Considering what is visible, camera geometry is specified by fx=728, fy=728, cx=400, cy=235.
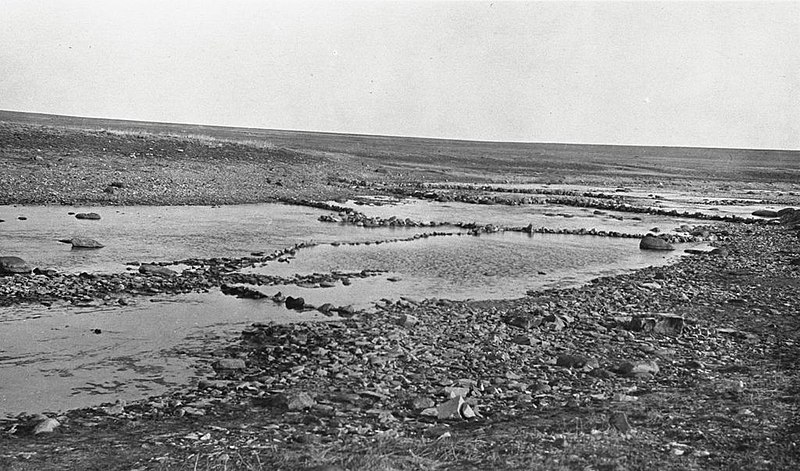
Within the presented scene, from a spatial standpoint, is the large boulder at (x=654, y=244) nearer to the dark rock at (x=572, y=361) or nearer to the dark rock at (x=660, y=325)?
the dark rock at (x=660, y=325)

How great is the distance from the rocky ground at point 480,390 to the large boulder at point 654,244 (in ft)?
22.6

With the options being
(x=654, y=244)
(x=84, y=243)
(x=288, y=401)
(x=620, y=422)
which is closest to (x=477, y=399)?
(x=620, y=422)

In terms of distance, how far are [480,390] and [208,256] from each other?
11661 mm

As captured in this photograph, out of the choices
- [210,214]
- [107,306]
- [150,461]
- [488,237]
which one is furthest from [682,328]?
[210,214]

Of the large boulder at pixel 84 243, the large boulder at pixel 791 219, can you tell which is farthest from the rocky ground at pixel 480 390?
the large boulder at pixel 791 219

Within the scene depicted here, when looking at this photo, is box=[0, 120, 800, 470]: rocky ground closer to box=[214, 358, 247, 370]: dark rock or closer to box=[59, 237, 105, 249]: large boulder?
box=[214, 358, 247, 370]: dark rock

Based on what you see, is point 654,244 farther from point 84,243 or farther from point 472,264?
point 84,243

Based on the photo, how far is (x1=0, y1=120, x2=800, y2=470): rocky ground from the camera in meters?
6.86

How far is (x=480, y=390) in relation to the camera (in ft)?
29.5

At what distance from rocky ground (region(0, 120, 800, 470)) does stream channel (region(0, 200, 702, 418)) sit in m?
0.71

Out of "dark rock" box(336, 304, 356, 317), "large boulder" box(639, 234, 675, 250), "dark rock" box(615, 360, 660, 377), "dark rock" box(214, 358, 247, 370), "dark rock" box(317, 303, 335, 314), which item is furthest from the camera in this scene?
"large boulder" box(639, 234, 675, 250)

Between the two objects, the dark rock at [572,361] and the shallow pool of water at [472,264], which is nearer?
the dark rock at [572,361]

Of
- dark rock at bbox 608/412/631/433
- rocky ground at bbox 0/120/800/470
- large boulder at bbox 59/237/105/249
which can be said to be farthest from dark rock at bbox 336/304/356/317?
large boulder at bbox 59/237/105/249

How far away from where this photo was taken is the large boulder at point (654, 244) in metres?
24.0
